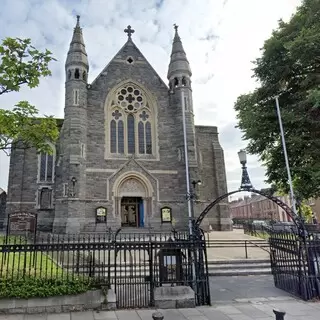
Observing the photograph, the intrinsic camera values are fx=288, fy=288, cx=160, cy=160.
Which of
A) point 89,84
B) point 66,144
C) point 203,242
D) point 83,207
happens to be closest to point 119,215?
point 83,207

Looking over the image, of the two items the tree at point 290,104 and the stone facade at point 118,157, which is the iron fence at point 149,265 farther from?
the stone facade at point 118,157

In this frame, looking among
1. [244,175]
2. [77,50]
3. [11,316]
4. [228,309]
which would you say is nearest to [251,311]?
[228,309]

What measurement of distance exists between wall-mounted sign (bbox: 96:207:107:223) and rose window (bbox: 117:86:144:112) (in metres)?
9.08

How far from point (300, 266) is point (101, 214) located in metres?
17.1

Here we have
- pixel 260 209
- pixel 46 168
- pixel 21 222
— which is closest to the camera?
pixel 21 222

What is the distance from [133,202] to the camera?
25.1 metres

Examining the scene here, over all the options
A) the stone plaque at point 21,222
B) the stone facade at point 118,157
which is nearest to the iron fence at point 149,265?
the stone plaque at point 21,222

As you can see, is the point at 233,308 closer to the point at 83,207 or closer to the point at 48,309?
the point at 48,309

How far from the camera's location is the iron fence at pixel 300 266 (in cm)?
786

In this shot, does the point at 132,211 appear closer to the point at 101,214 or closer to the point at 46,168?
the point at 101,214

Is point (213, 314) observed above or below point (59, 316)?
below

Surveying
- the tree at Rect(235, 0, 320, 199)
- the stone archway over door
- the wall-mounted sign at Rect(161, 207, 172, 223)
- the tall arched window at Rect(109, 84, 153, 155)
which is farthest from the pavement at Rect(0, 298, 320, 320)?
the tall arched window at Rect(109, 84, 153, 155)

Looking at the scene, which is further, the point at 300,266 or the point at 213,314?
the point at 300,266

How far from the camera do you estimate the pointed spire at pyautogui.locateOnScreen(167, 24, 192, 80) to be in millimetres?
26875
